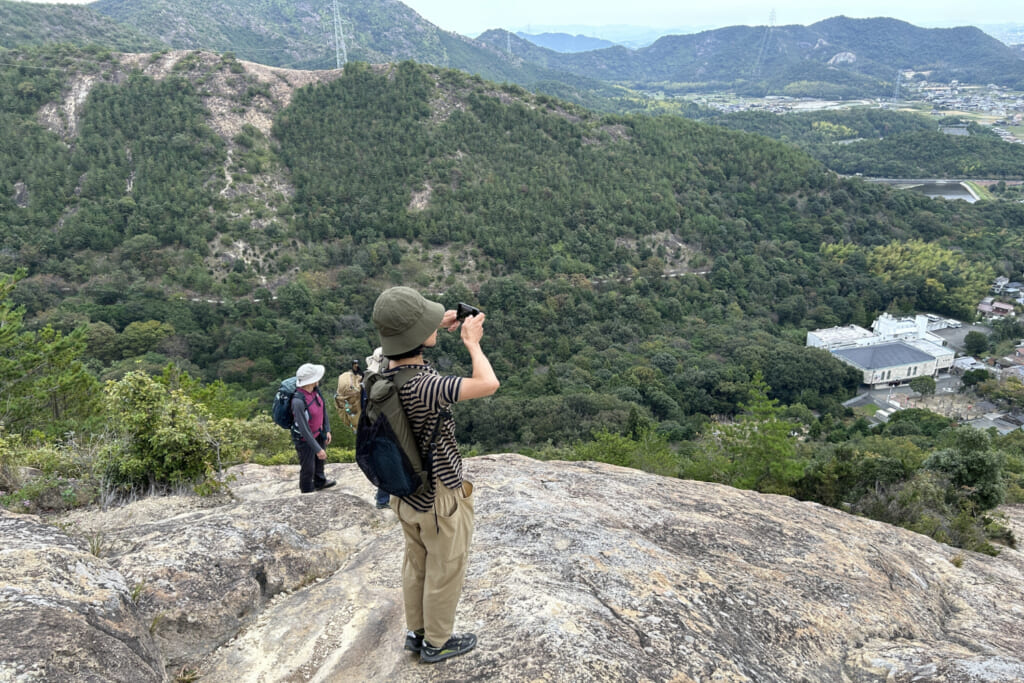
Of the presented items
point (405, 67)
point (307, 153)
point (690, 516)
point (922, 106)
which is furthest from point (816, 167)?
point (922, 106)

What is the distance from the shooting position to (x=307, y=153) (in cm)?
5328

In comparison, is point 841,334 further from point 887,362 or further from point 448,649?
point 448,649

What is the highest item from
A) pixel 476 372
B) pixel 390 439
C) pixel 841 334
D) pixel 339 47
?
pixel 339 47

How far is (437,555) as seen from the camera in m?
3.44

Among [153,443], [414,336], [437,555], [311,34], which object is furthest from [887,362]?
[311,34]

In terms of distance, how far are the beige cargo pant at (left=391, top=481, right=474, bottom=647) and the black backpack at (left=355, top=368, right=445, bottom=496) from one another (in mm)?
226

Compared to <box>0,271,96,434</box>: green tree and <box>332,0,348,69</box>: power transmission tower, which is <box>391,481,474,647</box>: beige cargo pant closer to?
<box>0,271,96,434</box>: green tree

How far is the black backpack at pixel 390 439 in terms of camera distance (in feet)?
10.4

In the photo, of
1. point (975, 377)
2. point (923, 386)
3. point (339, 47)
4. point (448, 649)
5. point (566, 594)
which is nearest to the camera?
point (448, 649)

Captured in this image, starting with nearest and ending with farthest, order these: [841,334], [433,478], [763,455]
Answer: [433,478]
[763,455]
[841,334]

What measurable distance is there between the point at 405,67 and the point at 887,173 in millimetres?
75881

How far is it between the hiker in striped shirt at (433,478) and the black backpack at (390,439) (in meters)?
0.04

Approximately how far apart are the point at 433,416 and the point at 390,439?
254 millimetres

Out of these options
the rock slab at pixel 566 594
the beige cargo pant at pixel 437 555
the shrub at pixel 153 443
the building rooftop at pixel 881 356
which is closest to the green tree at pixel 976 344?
the building rooftop at pixel 881 356
